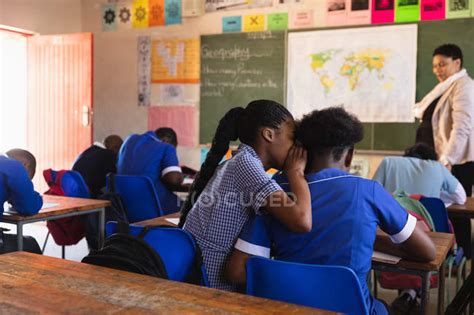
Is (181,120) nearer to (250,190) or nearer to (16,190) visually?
(16,190)

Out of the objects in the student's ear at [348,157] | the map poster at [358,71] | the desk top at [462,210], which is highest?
the map poster at [358,71]

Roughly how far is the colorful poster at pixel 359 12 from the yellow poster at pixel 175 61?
65.4 inches

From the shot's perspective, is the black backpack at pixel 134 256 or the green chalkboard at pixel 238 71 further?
the green chalkboard at pixel 238 71

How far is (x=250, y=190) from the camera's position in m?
1.62

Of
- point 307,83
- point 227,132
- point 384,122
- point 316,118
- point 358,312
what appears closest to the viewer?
point 358,312

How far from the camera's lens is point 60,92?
591cm

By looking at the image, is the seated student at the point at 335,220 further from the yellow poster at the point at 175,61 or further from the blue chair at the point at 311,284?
the yellow poster at the point at 175,61

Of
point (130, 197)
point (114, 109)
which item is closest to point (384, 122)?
point (130, 197)

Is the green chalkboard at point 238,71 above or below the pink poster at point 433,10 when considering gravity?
below

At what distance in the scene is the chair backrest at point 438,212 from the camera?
2.82 m

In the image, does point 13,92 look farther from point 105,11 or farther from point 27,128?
point 105,11

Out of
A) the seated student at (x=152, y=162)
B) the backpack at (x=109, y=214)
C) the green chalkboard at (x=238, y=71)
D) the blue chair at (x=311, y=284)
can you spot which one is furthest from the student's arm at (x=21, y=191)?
the green chalkboard at (x=238, y=71)

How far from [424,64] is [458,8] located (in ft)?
1.72

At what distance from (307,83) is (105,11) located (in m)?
2.58
